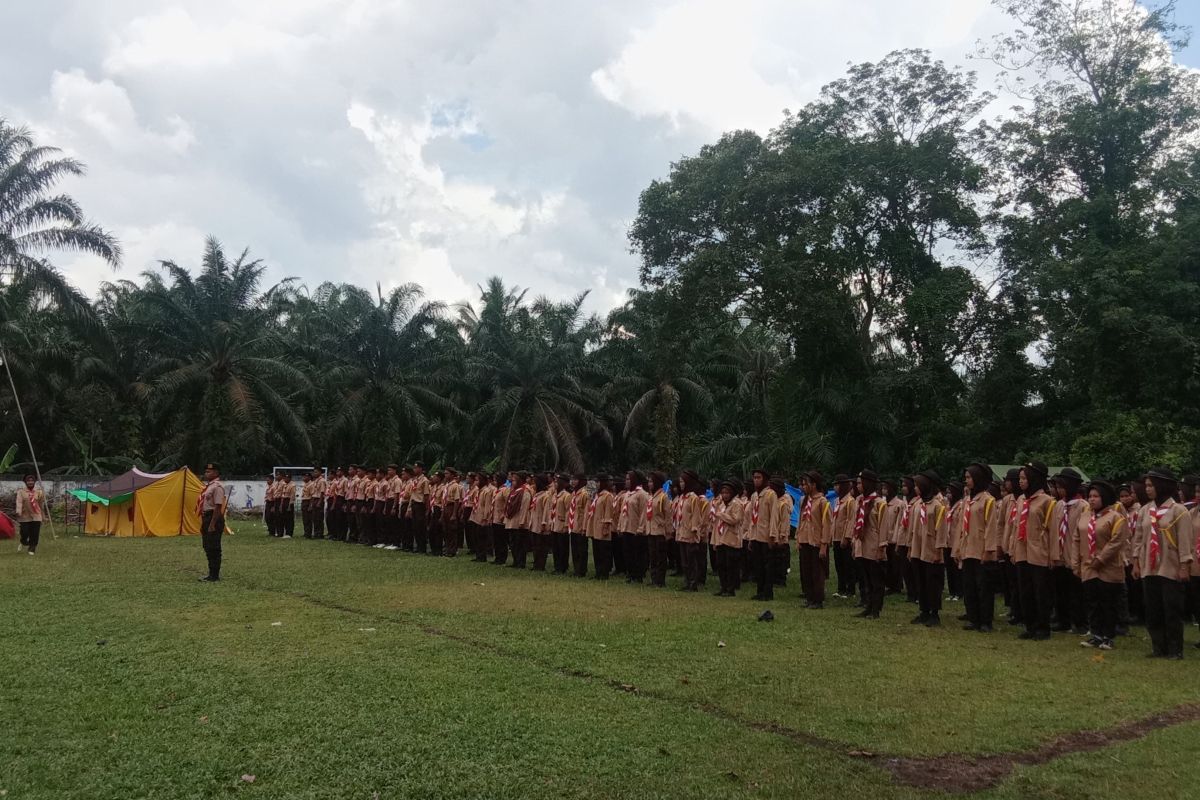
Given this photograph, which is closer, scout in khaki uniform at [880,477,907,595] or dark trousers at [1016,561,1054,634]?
dark trousers at [1016,561,1054,634]

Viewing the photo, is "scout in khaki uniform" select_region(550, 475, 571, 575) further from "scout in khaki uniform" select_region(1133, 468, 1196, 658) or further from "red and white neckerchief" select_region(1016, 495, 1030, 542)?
"scout in khaki uniform" select_region(1133, 468, 1196, 658)

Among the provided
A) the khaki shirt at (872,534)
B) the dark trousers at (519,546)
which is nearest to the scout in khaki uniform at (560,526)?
the dark trousers at (519,546)

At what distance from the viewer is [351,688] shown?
7.16 metres

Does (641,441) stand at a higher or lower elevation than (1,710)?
higher

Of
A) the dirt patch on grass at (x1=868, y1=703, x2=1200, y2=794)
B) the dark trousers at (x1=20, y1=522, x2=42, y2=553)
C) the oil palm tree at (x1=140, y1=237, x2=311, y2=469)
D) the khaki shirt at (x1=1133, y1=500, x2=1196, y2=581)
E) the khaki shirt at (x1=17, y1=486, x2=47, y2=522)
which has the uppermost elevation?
the oil palm tree at (x1=140, y1=237, x2=311, y2=469)

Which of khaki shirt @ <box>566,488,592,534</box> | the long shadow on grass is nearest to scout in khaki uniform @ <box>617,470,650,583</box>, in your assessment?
khaki shirt @ <box>566,488,592,534</box>

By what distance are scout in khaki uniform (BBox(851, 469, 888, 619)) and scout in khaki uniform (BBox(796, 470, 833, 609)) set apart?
1.40 ft

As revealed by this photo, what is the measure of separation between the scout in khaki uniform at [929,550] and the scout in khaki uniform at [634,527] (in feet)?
15.5

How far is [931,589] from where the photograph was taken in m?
11.2

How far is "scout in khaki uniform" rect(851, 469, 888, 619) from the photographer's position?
1176 centimetres

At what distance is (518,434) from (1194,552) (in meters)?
26.1

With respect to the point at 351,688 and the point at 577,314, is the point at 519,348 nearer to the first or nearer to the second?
the point at 577,314

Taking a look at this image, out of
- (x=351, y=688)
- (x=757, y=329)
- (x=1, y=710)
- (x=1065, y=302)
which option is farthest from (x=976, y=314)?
(x=1, y=710)

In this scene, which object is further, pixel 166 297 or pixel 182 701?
pixel 166 297
